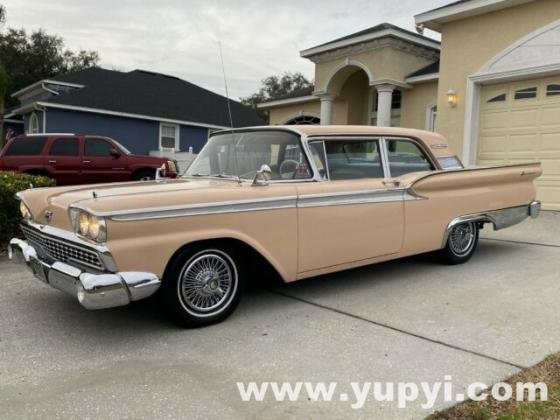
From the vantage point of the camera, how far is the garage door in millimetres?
9641

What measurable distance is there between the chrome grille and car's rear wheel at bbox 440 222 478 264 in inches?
150

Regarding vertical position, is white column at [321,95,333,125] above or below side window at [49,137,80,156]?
above

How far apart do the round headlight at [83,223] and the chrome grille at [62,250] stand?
4.5 inches

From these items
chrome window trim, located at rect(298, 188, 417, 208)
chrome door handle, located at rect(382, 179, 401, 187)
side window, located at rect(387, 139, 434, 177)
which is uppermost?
side window, located at rect(387, 139, 434, 177)

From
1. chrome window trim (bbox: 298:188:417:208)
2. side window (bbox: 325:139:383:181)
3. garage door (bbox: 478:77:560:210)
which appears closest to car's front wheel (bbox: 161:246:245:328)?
chrome window trim (bbox: 298:188:417:208)

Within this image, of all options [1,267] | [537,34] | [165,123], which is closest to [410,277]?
[1,267]

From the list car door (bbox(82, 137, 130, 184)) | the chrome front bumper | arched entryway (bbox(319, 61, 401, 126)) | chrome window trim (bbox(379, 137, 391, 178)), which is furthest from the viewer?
arched entryway (bbox(319, 61, 401, 126))

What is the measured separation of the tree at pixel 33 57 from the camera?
→ 36.5 m

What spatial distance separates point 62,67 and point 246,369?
41.1m

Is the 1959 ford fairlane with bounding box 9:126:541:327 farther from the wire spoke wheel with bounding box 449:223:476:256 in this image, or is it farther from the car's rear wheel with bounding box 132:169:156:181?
the car's rear wheel with bounding box 132:169:156:181

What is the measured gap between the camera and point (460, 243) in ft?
19.6

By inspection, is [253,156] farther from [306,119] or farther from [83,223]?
[306,119]

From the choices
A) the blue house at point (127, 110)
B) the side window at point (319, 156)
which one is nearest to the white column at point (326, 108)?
the blue house at point (127, 110)

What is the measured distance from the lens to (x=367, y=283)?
5.20m
